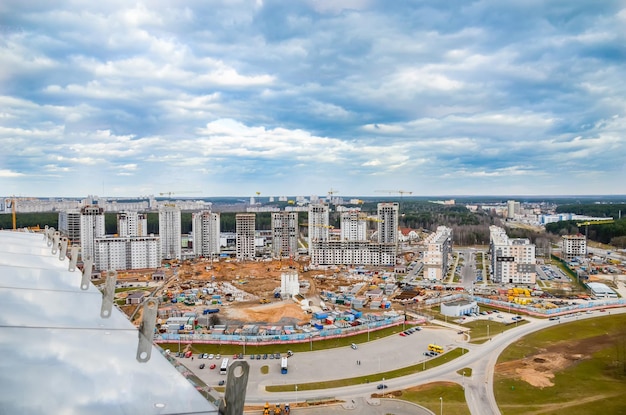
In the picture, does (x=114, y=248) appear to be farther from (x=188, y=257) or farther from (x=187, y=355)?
(x=187, y=355)

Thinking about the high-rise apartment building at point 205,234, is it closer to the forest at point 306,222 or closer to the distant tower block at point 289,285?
the forest at point 306,222

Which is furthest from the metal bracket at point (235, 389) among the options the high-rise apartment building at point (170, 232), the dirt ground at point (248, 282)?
the high-rise apartment building at point (170, 232)

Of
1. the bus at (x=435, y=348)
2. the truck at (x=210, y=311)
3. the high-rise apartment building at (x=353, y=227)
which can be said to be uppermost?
the high-rise apartment building at (x=353, y=227)

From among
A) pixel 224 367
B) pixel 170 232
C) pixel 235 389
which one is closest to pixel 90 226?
pixel 170 232

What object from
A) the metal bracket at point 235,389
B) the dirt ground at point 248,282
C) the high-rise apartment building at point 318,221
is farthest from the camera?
the high-rise apartment building at point 318,221

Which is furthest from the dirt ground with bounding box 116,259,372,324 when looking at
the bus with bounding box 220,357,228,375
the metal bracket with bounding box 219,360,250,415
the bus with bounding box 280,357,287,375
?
the metal bracket with bounding box 219,360,250,415

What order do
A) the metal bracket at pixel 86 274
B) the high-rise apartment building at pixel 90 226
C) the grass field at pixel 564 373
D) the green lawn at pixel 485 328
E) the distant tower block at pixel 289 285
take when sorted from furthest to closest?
the high-rise apartment building at pixel 90 226, the distant tower block at pixel 289 285, the green lawn at pixel 485 328, the grass field at pixel 564 373, the metal bracket at pixel 86 274

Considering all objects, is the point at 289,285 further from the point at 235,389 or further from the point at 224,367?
the point at 235,389
